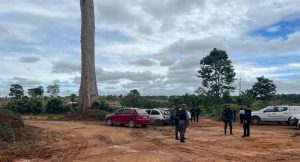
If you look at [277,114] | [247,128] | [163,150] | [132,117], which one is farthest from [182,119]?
[277,114]

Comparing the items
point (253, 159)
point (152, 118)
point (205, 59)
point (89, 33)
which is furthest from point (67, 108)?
point (253, 159)

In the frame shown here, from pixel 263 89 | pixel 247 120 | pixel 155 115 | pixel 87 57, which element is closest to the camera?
pixel 247 120

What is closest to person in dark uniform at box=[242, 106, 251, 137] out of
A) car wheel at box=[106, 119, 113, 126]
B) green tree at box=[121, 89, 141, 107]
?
car wheel at box=[106, 119, 113, 126]

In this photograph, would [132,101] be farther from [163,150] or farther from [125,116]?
[163,150]

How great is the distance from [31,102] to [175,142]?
28823 mm

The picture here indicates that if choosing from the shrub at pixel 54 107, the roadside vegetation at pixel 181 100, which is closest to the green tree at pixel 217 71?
the roadside vegetation at pixel 181 100

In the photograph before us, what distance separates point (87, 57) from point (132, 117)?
12.9 metres

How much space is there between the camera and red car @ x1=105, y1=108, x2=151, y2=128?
27.1 meters

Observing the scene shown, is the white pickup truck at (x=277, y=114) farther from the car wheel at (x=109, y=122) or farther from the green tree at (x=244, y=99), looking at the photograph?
the green tree at (x=244, y=99)

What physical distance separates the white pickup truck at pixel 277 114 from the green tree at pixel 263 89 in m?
25.2

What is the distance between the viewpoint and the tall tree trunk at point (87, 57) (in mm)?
37688

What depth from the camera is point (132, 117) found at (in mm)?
27391

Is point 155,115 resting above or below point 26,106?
below

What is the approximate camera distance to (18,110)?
43.6 metres
